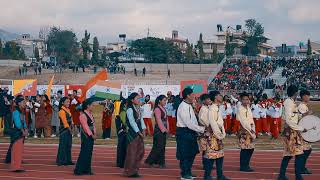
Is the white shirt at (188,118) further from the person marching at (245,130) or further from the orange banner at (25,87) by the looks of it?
the orange banner at (25,87)

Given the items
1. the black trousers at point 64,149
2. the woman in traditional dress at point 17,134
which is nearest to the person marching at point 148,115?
the black trousers at point 64,149

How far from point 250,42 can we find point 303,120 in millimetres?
71814

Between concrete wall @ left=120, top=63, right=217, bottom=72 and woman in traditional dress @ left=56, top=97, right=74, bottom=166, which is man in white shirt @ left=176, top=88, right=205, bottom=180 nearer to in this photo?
woman in traditional dress @ left=56, top=97, right=74, bottom=166

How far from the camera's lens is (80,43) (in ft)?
301

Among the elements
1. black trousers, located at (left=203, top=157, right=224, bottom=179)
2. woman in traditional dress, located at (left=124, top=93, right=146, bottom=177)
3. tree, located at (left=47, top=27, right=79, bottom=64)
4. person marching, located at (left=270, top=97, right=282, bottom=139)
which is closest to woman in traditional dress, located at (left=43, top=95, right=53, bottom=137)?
person marching, located at (left=270, top=97, right=282, bottom=139)

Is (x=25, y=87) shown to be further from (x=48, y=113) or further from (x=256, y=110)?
(x=256, y=110)

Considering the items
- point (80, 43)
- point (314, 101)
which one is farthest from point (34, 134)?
point (80, 43)

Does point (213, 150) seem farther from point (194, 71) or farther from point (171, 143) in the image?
point (194, 71)

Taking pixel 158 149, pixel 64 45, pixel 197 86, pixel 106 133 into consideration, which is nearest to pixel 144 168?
pixel 158 149

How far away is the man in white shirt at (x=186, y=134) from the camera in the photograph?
1075 cm

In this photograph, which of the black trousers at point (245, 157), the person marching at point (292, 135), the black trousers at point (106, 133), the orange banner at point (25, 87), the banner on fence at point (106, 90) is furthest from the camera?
the black trousers at point (106, 133)

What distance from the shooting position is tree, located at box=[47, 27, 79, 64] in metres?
86.4

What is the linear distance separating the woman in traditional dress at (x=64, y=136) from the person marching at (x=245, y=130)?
4.07 m

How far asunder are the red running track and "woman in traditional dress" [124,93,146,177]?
278mm
